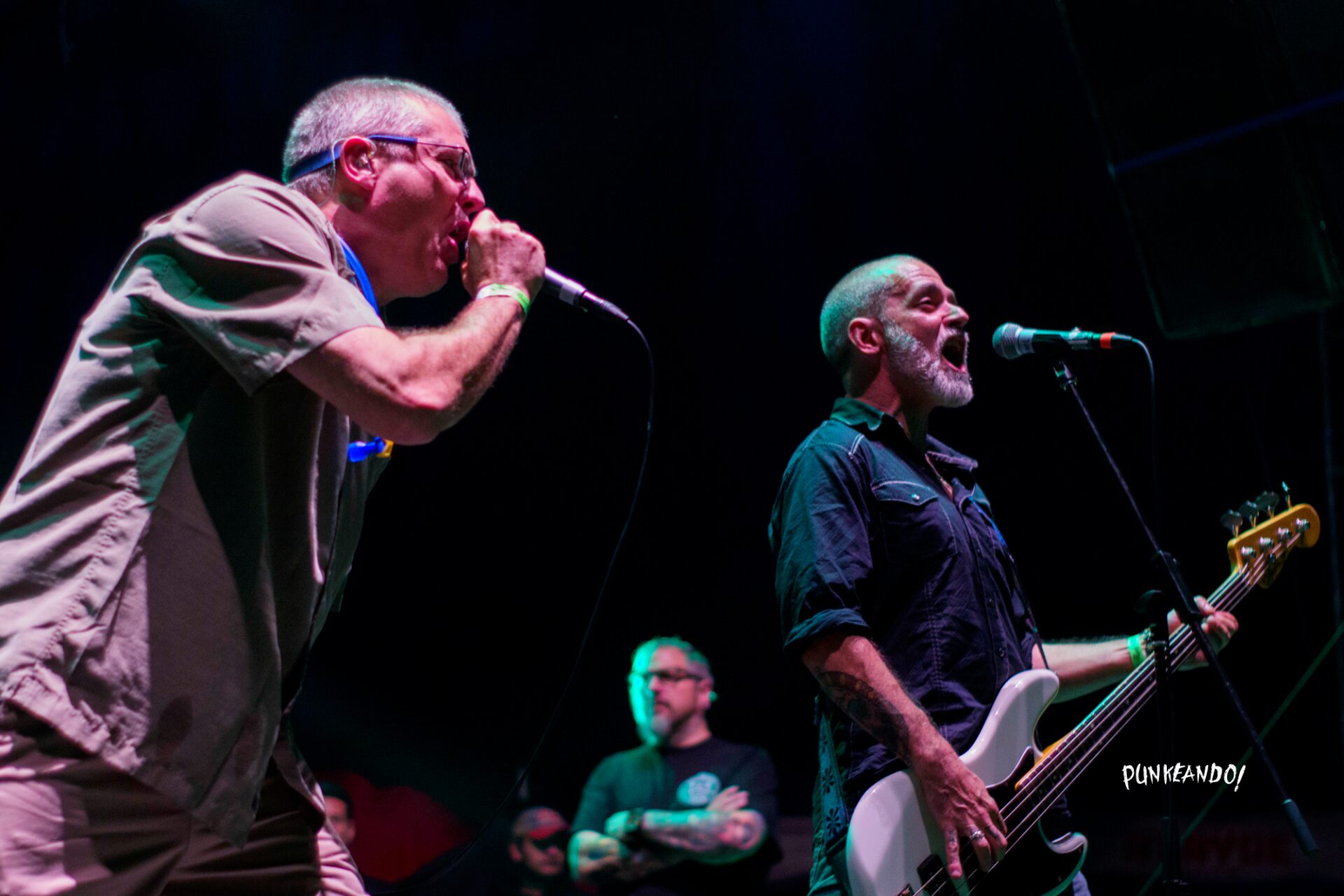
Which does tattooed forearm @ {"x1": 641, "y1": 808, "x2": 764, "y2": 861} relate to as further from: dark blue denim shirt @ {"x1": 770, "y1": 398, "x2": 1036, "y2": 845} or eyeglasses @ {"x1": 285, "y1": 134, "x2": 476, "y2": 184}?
eyeglasses @ {"x1": 285, "y1": 134, "x2": 476, "y2": 184}

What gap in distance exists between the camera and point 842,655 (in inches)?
84.5

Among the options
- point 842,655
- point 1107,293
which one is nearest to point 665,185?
point 1107,293

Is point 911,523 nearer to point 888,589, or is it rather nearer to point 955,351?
point 888,589

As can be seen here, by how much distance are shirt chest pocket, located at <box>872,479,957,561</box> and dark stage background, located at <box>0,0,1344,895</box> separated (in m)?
2.28

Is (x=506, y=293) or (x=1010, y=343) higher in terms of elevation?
(x=506, y=293)

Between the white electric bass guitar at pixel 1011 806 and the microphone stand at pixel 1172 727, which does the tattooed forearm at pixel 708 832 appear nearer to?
the white electric bass guitar at pixel 1011 806

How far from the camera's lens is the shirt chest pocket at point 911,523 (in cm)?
240

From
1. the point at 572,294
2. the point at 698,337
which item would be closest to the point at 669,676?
the point at 698,337

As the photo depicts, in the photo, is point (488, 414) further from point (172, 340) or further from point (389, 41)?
point (172, 340)

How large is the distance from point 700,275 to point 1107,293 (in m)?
1.74

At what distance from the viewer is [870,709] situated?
6.89ft

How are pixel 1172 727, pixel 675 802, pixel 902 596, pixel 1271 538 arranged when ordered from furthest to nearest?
pixel 675 802 → pixel 1271 538 → pixel 902 596 → pixel 1172 727

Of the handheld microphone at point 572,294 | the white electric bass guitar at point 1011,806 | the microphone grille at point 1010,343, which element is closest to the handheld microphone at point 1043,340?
the microphone grille at point 1010,343

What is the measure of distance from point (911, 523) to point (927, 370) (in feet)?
1.81
